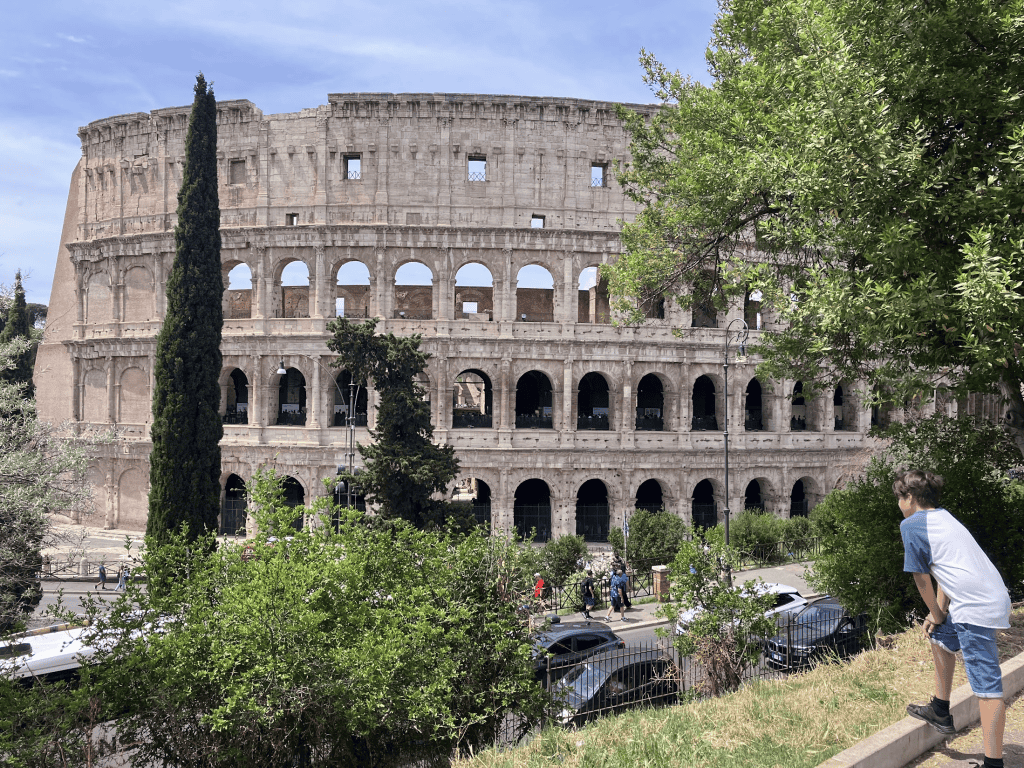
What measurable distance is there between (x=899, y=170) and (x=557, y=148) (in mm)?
21865

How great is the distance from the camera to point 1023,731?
5.25 m

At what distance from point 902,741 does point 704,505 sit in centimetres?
2614

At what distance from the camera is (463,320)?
89.6 feet

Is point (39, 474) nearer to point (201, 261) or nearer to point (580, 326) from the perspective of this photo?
point (201, 261)

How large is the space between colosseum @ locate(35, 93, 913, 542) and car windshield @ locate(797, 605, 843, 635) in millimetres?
13378

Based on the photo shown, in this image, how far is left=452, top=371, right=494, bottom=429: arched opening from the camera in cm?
2830

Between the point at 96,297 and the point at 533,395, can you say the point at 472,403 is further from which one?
the point at 96,297

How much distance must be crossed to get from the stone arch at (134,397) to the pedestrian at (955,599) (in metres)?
31.6

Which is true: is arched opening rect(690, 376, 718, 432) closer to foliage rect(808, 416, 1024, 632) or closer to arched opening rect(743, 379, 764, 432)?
arched opening rect(743, 379, 764, 432)

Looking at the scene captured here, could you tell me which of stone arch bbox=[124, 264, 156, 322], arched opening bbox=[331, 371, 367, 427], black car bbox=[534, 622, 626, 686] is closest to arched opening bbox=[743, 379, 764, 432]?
arched opening bbox=[331, 371, 367, 427]

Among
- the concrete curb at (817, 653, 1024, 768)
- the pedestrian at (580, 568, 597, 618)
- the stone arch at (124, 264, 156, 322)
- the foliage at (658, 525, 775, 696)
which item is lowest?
the pedestrian at (580, 568, 597, 618)

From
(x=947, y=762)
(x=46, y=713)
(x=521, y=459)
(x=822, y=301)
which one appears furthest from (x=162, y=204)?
(x=947, y=762)

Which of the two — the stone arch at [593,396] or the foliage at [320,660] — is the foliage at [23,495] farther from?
the stone arch at [593,396]

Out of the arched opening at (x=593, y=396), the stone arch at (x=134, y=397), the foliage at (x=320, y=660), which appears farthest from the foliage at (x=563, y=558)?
the stone arch at (x=134, y=397)
